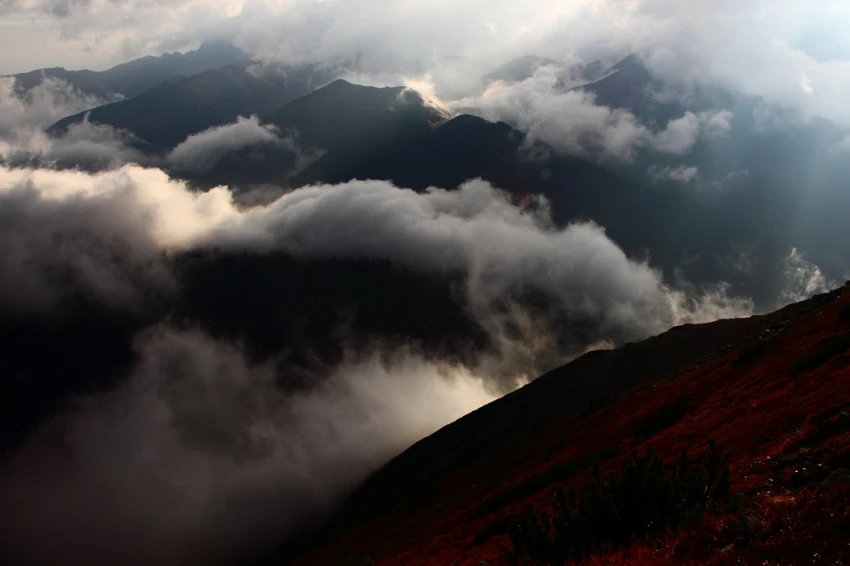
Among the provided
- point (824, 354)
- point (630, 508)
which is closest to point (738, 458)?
point (630, 508)

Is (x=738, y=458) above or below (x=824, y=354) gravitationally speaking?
below

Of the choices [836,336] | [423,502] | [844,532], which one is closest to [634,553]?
[844,532]

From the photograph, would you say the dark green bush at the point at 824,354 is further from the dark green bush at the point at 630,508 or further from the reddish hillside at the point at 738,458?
the dark green bush at the point at 630,508

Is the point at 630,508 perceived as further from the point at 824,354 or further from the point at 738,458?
the point at 824,354

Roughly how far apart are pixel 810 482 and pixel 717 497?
7.26 feet

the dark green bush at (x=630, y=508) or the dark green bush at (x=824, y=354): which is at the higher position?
the dark green bush at (x=630, y=508)

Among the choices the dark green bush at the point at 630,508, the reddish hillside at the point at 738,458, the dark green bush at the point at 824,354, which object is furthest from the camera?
the dark green bush at the point at 824,354

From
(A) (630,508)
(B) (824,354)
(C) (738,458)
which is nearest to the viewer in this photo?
(A) (630,508)

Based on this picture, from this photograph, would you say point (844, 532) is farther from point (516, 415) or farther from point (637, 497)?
point (516, 415)

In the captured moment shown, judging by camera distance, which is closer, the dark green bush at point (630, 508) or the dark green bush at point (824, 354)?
the dark green bush at point (630, 508)

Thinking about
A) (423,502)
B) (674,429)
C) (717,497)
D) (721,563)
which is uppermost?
(721,563)

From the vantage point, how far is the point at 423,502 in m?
75.6

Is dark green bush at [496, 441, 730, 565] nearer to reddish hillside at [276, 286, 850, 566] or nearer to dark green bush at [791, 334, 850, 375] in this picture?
reddish hillside at [276, 286, 850, 566]

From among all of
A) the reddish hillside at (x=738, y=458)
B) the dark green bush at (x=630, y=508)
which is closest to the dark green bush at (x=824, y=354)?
the reddish hillside at (x=738, y=458)
